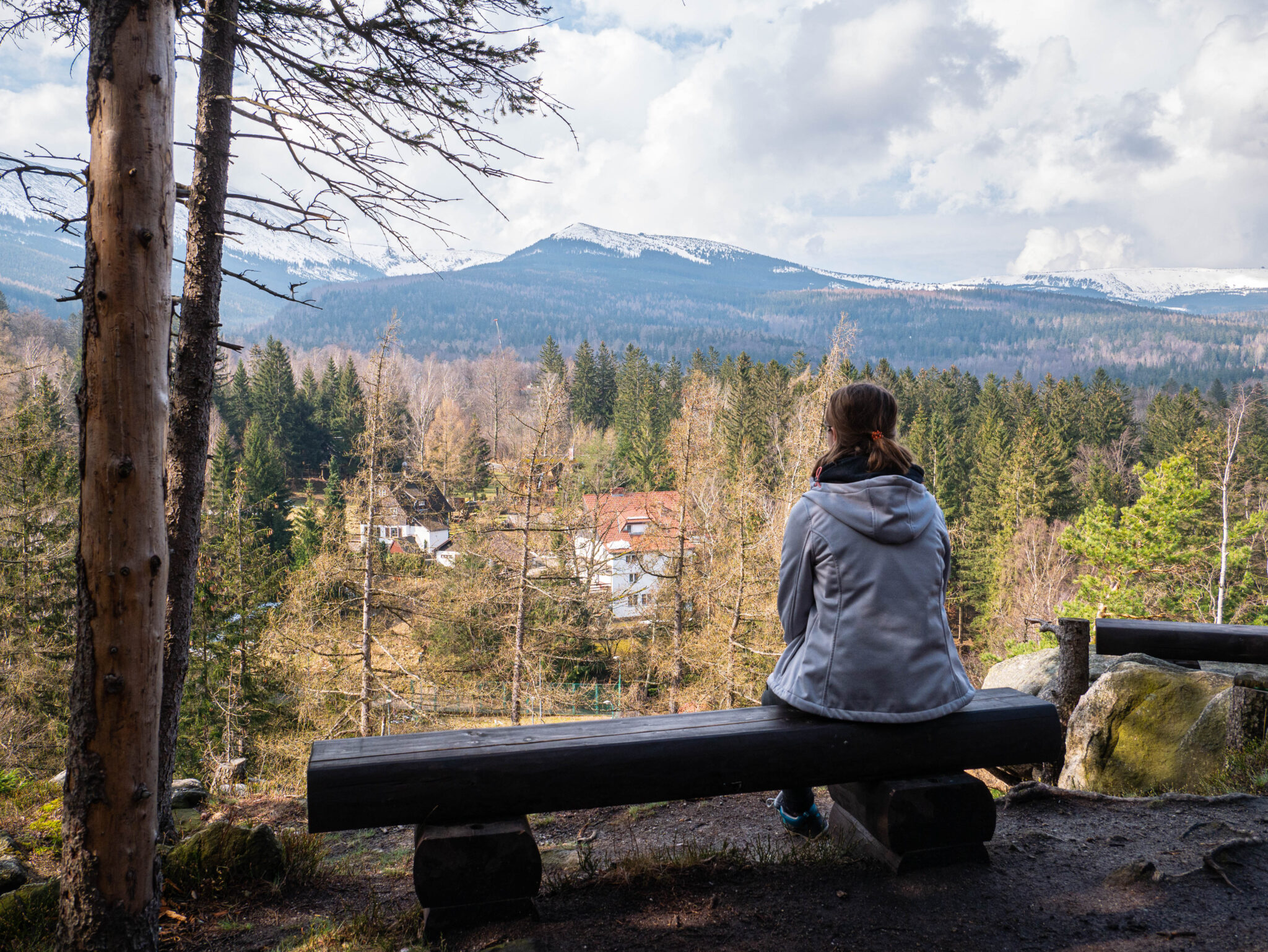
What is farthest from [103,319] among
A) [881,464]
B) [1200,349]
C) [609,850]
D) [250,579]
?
[1200,349]

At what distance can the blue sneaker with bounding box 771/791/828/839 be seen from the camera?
3.76 meters

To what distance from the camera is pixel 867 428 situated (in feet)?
10.3

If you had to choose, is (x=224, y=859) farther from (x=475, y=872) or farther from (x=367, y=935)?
(x=475, y=872)

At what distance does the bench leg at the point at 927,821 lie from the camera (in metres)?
3.14

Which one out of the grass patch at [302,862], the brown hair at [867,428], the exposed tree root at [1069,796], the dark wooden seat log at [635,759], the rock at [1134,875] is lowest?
the grass patch at [302,862]

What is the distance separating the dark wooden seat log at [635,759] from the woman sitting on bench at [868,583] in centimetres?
Result: 15

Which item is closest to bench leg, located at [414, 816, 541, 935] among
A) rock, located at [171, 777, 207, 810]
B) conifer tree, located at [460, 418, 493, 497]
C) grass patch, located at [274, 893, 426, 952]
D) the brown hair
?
grass patch, located at [274, 893, 426, 952]

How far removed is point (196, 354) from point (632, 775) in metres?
4.39

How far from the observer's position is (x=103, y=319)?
115 inches

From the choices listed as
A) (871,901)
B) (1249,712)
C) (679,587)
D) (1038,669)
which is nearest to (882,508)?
(871,901)

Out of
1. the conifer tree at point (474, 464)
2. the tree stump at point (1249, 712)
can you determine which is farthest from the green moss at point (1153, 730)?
the conifer tree at point (474, 464)

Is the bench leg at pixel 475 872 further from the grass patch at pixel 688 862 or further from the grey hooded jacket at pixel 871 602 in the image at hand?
the grey hooded jacket at pixel 871 602

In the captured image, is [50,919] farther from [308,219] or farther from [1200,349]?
[1200,349]

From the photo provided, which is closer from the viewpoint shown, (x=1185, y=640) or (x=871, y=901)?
(x=871, y=901)
